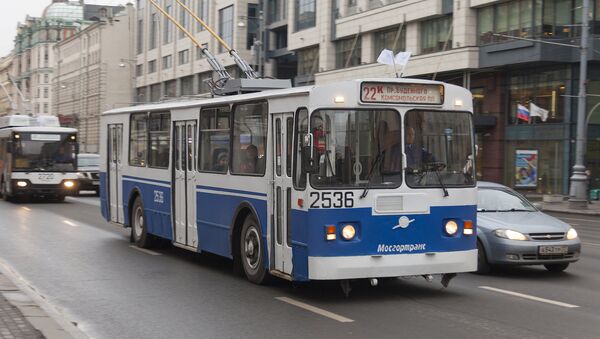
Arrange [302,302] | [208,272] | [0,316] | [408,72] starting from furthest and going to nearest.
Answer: [408,72], [208,272], [302,302], [0,316]

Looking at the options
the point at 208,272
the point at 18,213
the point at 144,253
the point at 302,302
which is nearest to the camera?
the point at 302,302

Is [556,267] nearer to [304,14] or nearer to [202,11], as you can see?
[304,14]

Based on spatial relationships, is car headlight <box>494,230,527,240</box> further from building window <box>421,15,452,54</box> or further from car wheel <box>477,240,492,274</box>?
building window <box>421,15,452,54</box>

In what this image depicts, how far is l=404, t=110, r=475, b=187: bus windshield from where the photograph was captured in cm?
994

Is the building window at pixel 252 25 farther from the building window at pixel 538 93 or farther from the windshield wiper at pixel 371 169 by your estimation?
the windshield wiper at pixel 371 169

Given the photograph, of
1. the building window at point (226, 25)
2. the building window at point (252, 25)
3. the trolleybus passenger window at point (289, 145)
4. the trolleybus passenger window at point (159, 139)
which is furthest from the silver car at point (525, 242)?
the building window at point (226, 25)

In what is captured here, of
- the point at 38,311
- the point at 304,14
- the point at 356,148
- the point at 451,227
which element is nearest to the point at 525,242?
the point at 451,227

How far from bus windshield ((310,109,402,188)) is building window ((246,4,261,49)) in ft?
195

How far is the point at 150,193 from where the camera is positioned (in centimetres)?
1502

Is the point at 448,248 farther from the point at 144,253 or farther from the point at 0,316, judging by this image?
the point at 144,253

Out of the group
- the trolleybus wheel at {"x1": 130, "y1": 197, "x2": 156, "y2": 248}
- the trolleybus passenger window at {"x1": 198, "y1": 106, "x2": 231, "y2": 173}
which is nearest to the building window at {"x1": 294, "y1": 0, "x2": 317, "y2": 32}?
the trolleybus wheel at {"x1": 130, "y1": 197, "x2": 156, "y2": 248}

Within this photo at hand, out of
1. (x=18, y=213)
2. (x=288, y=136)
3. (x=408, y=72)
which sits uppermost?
(x=408, y=72)

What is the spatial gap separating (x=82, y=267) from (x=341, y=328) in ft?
19.4

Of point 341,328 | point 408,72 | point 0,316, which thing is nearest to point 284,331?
point 341,328
